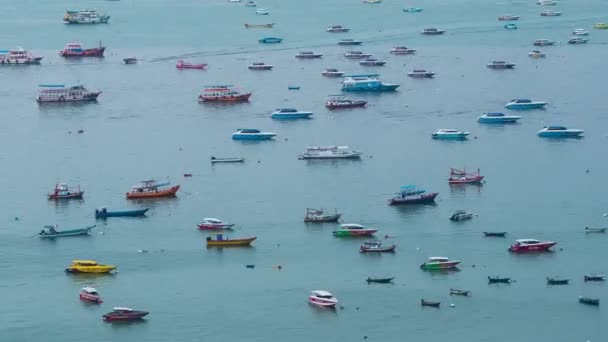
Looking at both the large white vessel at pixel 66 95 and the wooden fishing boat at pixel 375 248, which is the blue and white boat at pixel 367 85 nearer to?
the large white vessel at pixel 66 95

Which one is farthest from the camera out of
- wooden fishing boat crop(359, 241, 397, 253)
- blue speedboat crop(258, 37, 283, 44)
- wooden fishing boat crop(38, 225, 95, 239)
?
blue speedboat crop(258, 37, 283, 44)

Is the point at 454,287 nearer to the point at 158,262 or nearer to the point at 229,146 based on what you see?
the point at 158,262

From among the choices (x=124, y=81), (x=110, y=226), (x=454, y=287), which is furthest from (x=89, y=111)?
(x=454, y=287)

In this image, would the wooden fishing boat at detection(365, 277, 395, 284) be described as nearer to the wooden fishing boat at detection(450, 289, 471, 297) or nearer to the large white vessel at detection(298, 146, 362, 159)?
the wooden fishing boat at detection(450, 289, 471, 297)

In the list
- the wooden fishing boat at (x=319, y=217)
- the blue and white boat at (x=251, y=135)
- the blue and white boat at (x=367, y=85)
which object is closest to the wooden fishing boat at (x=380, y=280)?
the wooden fishing boat at (x=319, y=217)

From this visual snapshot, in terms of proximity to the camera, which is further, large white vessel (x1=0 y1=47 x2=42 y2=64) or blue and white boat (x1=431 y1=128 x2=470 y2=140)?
large white vessel (x1=0 y1=47 x2=42 y2=64)

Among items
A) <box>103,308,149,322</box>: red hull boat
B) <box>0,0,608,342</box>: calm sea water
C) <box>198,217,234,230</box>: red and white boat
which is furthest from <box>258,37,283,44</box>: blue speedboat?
<box>103,308,149,322</box>: red hull boat
